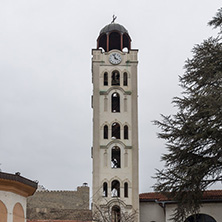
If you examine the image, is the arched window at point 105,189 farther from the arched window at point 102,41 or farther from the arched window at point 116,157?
the arched window at point 102,41

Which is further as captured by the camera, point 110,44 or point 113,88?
point 110,44

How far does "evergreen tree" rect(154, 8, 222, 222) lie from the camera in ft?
88.5

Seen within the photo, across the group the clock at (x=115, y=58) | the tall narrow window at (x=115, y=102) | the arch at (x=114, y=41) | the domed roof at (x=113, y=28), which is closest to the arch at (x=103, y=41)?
the domed roof at (x=113, y=28)

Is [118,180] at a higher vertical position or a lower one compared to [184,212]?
higher

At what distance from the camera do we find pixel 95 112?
156 feet

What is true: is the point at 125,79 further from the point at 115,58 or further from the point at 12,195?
the point at 12,195

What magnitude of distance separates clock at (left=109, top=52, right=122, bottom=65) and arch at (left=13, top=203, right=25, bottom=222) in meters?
27.1

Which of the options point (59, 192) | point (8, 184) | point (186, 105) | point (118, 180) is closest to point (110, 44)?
point (118, 180)

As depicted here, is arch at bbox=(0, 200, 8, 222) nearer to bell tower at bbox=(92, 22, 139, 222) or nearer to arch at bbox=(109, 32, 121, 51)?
bell tower at bbox=(92, 22, 139, 222)

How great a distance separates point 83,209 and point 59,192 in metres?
5.24

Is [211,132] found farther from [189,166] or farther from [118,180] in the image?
[118,180]

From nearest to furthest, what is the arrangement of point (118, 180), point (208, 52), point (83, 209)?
1. point (208, 52)
2. point (118, 180)
3. point (83, 209)

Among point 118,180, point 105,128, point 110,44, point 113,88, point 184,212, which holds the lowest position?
point 184,212

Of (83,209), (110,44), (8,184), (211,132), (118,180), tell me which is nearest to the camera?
(8,184)
